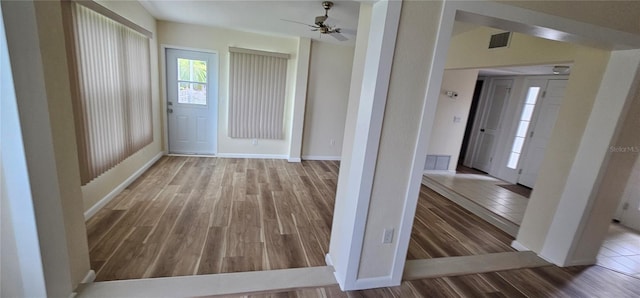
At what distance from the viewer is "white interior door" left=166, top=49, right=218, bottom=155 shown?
4605 millimetres

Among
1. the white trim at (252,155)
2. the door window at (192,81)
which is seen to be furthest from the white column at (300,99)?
the door window at (192,81)

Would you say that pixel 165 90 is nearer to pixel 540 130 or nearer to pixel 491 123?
pixel 491 123

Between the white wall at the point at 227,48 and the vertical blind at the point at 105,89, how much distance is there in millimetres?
765

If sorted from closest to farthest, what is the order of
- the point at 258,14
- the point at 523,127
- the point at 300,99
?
the point at 258,14 < the point at 300,99 < the point at 523,127

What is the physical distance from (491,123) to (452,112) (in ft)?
4.79

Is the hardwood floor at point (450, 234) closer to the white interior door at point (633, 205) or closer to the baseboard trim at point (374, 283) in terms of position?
the baseboard trim at point (374, 283)

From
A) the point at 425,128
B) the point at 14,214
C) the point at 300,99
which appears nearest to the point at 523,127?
the point at 300,99

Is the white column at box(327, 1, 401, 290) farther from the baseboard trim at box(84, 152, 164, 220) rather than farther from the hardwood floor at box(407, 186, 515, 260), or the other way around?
the baseboard trim at box(84, 152, 164, 220)

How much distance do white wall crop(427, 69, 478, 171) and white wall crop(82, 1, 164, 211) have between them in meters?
4.89

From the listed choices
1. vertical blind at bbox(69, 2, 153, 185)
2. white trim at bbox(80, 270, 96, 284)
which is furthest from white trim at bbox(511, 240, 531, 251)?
vertical blind at bbox(69, 2, 153, 185)

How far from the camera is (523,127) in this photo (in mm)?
5148

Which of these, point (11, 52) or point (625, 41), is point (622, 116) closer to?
point (625, 41)

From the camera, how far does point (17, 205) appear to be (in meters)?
1.32

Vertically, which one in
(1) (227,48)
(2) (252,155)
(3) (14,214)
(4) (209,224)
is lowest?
(4) (209,224)
